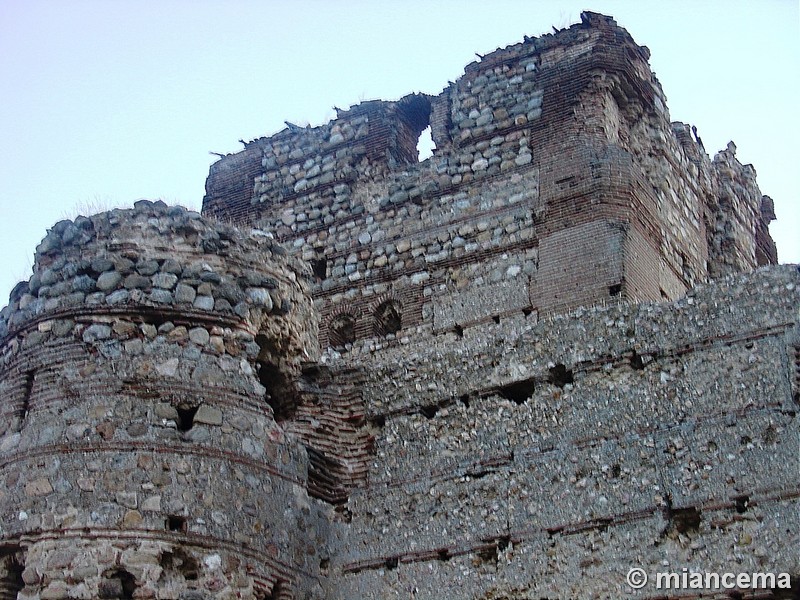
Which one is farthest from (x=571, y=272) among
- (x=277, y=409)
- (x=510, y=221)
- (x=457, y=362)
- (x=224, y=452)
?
(x=224, y=452)

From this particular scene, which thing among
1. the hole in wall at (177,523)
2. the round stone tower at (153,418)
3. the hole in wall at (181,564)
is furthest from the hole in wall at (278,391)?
the hole in wall at (181,564)

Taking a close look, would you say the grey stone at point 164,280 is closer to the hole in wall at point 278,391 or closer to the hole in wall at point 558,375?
the hole in wall at point 278,391

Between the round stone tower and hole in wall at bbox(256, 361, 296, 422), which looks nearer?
the round stone tower

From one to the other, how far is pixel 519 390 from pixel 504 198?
4023 millimetres

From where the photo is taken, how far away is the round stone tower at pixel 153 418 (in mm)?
10406

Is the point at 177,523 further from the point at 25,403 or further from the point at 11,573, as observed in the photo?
the point at 25,403

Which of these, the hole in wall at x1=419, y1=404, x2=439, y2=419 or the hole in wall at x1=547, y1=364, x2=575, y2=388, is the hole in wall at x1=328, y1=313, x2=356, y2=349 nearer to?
the hole in wall at x1=419, y1=404, x2=439, y2=419

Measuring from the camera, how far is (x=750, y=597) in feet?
32.1

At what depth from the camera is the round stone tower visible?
10.4 meters

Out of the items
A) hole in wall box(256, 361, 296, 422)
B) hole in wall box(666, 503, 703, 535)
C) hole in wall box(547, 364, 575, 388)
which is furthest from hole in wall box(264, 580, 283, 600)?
hole in wall box(666, 503, 703, 535)

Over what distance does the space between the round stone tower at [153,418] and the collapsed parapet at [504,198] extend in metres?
3.02

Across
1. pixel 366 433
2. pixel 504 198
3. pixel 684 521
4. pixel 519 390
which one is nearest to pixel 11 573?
pixel 366 433

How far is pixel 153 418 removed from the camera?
36.1ft

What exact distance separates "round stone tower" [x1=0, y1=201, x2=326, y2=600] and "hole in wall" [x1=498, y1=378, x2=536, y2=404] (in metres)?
1.81
